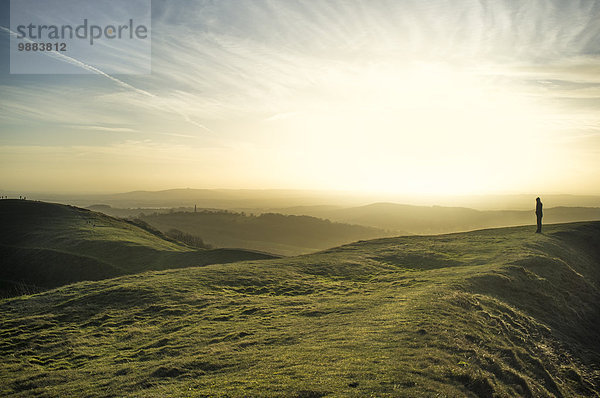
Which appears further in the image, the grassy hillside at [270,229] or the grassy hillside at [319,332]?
the grassy hillside at [270,229]

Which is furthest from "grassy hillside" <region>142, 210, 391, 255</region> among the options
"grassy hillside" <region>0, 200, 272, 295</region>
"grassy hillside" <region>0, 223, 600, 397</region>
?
"grassy hillside" <region>0, 223, 600, 397</region>

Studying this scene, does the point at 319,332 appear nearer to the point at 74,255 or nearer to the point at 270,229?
the point at 74,255

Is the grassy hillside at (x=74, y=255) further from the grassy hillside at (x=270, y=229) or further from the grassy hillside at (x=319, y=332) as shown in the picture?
the grassy hillside at (x=270, y=229)

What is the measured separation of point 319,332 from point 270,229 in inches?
5054

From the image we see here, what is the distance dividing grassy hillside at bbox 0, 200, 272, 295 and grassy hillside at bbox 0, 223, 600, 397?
40.8 ft

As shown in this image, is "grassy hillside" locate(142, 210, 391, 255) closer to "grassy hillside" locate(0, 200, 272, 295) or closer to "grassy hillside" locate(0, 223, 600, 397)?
"grassy hillside" locate(0, 200, 272, 295)

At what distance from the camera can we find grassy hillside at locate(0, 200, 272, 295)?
3538 centimetres

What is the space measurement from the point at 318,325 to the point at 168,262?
26.7 meters

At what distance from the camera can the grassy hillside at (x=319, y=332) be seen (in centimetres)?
943

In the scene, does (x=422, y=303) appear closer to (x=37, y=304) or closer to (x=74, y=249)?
(x=37, y=304)

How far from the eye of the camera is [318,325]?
1439 centimetres

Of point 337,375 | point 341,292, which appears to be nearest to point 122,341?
point 337,375

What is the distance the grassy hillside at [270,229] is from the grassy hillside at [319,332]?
299 feet

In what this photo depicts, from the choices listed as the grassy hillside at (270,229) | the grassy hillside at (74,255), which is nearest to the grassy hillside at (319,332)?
the grassy hillside at (74,255)
